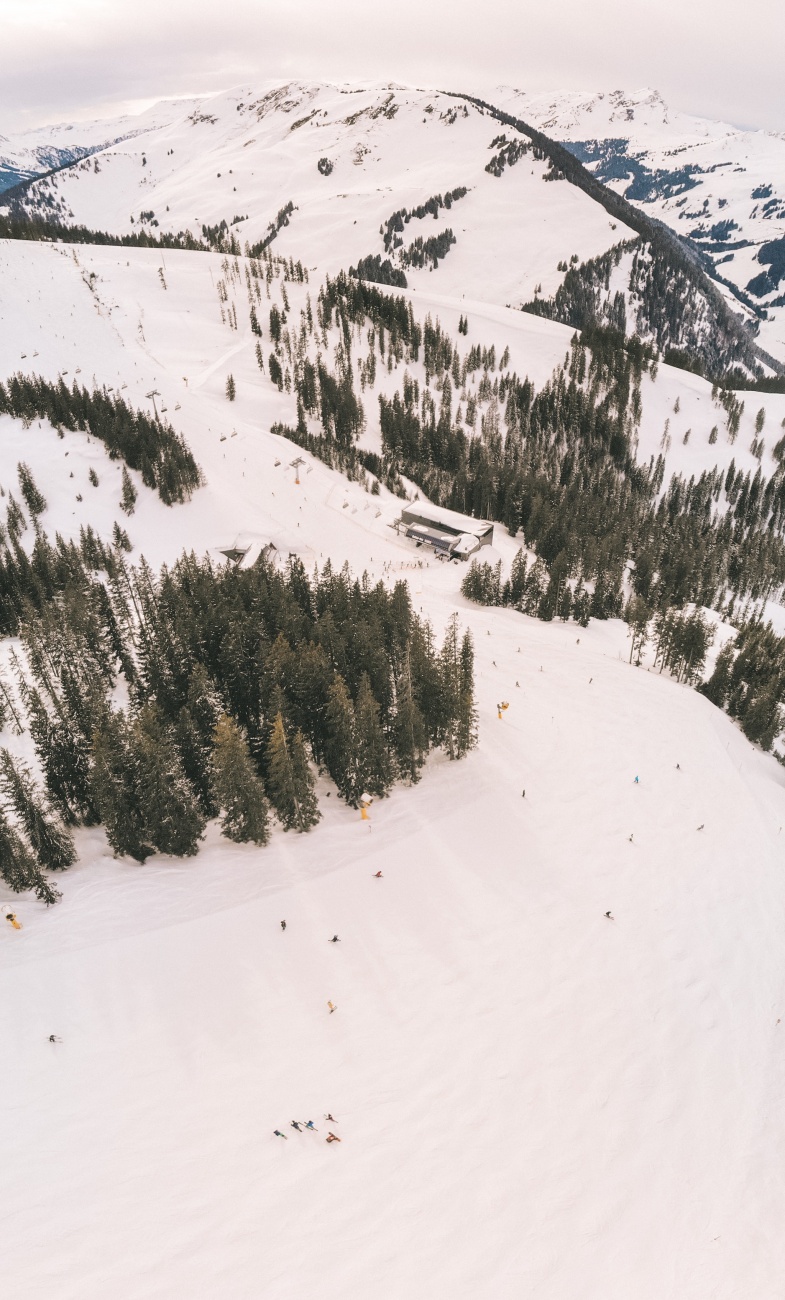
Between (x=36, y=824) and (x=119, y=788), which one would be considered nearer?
(x=36, y=824)

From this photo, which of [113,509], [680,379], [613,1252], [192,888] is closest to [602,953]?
[613,1252]

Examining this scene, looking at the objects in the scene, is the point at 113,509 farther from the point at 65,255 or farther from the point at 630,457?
the point at 630,457

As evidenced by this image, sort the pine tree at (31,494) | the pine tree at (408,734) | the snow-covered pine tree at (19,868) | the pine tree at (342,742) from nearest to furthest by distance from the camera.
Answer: the snow-covered pine tree at (19,868), the pine tree at (342,742), the pine tree at (408,734), the pine tree at (31,494)

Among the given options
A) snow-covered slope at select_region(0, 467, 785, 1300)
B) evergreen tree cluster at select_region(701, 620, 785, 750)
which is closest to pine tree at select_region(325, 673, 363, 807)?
snow-covered slope at select_region(0, 467, 785, 1300)

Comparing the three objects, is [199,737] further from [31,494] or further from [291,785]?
[31,494]

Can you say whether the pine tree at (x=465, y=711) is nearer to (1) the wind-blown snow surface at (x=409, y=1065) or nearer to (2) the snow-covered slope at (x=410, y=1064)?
(2) the snow-covered slope at (x=410, y=1064)

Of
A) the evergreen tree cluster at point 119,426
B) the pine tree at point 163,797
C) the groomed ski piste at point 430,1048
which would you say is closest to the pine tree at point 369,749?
the groomed ski piste at point 430,1048

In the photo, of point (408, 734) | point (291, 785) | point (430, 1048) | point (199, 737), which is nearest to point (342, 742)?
point (291, 785)
